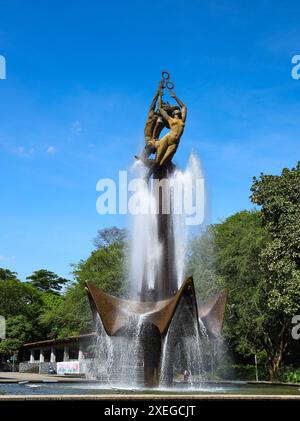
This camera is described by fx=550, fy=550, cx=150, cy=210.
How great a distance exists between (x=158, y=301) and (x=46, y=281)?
233 feet

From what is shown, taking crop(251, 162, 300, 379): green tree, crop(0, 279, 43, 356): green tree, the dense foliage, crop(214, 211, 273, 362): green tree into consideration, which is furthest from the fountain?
crop(0, 279, 43, 356): green tree

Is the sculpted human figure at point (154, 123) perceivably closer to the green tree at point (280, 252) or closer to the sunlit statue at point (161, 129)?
the sunlit statue at point (161, 129)

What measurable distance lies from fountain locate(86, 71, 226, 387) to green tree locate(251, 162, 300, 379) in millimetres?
8887

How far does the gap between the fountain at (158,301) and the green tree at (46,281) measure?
66.4 meters

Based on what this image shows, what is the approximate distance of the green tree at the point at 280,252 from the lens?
2645 centimetres

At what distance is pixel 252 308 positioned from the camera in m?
30.0

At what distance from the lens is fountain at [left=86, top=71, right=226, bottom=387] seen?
47.8ft

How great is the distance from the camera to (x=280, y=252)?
90.3ft

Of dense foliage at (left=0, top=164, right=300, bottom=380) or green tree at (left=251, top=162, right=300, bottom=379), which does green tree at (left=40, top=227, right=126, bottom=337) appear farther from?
green tree at (left=251, top=162, right=300, bottom=379)

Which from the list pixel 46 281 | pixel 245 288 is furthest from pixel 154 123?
pixel 46 281

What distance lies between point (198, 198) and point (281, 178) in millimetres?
11775

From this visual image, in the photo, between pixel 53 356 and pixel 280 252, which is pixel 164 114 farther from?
pixel 53 356

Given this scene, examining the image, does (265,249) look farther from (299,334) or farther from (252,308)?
(299,334)
